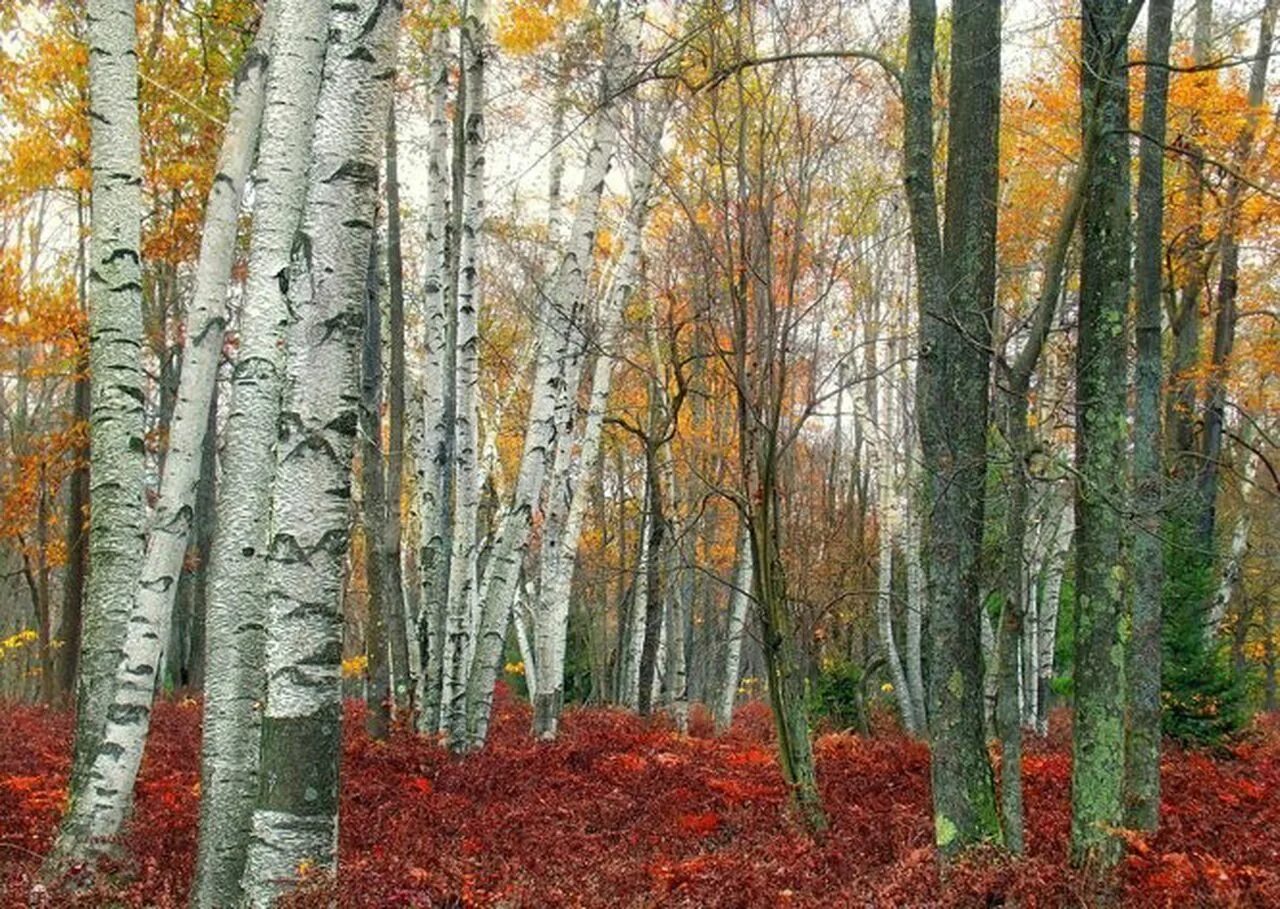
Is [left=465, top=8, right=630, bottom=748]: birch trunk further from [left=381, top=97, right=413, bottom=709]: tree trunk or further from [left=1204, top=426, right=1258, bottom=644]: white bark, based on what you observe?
[left=1204, top=426, right=1258, bottom=644]: white bark

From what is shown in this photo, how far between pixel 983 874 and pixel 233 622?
Result: 3800 millimetres

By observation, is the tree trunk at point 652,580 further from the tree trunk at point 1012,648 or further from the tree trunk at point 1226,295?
the tree trunk at point 1012,648

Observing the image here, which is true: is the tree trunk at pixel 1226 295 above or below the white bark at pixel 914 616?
above

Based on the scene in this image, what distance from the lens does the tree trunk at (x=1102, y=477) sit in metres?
6.09

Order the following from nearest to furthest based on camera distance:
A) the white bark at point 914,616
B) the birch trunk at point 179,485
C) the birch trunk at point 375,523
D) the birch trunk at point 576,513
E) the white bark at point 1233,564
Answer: the birch trunk at point 179,485 → the birch trunk at point 375,523 → the birch trunk at point 576,513 → the white bark at point 1233,564 → the white bark at point 914,616

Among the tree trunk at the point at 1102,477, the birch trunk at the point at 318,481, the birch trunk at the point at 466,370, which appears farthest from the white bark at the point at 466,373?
the birch trunk at the point at 318,481

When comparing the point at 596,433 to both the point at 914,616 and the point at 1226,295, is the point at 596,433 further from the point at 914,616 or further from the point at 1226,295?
the point at 1226,295

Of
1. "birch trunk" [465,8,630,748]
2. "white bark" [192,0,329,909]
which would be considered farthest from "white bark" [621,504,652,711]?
"white bark" [192,0,329,909]

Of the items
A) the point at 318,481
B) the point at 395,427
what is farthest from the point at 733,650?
the point at 318,481

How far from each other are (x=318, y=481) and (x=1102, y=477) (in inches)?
167

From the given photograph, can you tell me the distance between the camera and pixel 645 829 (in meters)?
8.17

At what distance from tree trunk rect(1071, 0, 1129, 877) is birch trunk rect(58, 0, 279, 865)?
4555mm

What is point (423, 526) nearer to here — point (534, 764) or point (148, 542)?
point (534, 764)

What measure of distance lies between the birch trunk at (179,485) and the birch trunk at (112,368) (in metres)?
0.33
